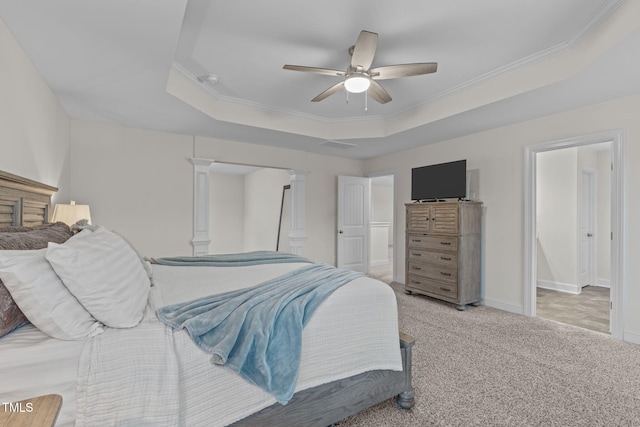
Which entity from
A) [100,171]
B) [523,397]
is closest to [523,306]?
[523,397]

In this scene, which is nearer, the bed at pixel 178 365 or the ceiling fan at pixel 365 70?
the bed at pixel 178 365

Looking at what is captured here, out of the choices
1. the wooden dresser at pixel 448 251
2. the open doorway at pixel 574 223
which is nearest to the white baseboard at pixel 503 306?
the wooden dresser at pixel 448 251

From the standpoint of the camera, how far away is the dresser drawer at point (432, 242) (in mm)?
3893

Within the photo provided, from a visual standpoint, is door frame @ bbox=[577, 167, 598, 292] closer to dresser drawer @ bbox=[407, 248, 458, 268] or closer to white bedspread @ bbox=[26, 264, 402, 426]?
dresser drawer @ bbox=[407, 248, 458, 268]

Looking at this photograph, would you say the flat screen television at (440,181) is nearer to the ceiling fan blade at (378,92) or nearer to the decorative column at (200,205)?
the ceiling fan blade at (378,92)

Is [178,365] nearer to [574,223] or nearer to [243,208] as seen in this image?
[574,223]

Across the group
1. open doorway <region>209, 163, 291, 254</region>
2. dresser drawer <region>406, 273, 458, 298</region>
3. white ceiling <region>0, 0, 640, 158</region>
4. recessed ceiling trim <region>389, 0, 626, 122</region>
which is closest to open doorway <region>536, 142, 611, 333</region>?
dresser drawer <region>406, 273, 458, 298</region>

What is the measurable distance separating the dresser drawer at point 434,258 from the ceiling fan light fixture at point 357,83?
8.05 feet

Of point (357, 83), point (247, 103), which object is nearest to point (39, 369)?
point (357, 83)

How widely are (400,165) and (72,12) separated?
14.9 feet

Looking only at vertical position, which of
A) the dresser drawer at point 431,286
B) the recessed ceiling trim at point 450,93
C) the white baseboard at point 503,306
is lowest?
Answer: the white baseboard at point 503,306

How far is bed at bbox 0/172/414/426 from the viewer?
108cm

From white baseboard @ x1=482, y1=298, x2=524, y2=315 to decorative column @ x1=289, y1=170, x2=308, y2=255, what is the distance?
2930mm

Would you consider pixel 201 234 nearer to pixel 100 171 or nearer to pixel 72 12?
pixel 100 171
